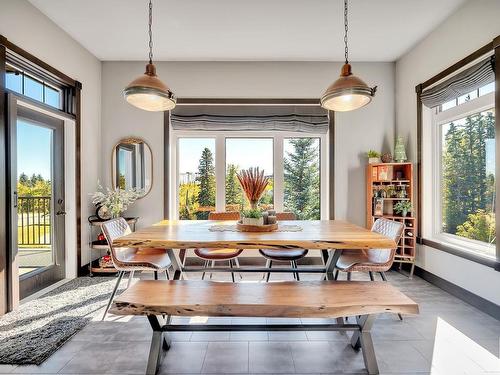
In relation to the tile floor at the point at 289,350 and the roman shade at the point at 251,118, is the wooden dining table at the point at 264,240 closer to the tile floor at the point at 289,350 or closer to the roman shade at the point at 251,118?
the tile floor at the point at 289,350

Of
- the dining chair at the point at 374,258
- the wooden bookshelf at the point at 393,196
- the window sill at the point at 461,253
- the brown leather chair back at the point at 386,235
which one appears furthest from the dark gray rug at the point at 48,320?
the window sill at the point at 461,253

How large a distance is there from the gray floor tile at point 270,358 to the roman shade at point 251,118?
2833mm

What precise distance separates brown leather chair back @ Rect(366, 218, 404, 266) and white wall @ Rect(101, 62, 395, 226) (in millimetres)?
1392

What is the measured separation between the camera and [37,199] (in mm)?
3148

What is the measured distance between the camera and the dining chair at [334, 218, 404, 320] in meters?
2.44

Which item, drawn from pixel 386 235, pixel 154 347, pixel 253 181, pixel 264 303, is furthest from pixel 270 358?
pixel 386 235

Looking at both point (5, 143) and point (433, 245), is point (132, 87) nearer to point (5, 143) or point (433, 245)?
point (5, 143)

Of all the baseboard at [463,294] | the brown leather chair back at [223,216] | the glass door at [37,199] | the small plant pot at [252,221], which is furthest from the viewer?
the brown leather chair back at [223,216]

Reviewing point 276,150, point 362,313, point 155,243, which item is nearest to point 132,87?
point 155,243

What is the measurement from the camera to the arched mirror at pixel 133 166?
163 inches

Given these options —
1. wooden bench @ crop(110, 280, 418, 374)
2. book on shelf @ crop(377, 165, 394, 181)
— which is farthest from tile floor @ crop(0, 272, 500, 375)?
book on shelf @ crop(377, 165, 394, 181)

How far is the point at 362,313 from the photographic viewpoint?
5.51 feet

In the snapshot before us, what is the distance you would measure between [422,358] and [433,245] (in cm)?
180

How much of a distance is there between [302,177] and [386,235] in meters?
1.86
